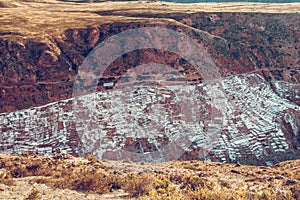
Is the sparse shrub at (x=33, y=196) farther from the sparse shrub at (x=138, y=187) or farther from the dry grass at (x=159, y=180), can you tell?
the sparse shrub at (x=138, y=187)

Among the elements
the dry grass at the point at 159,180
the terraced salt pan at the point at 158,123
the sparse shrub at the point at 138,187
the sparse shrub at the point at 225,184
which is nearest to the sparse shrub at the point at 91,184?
the dry grass at the point at 159,180

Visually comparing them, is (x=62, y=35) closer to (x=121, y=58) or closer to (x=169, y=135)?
(x=121, y=58)

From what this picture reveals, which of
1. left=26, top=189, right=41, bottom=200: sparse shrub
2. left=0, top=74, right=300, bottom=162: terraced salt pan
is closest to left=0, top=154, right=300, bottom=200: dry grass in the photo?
left=26, top=189, right=41, bottom=200: sparse shrub

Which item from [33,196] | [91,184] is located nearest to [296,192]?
[91,184]

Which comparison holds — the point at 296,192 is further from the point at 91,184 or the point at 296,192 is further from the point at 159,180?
the point at 91,184

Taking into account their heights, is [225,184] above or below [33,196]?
below

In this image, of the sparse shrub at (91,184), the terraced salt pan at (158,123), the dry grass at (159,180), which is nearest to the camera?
the dry grass at (159,180)

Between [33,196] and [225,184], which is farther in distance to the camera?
[225,184]

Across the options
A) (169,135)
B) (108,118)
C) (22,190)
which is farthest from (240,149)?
(22,190)

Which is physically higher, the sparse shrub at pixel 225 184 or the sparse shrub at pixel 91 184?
the sparse shrub at pixel 91 184
